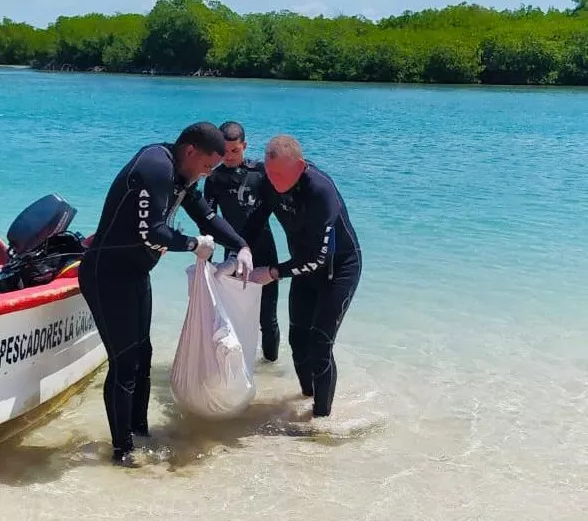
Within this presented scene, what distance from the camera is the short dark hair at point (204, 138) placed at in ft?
11.1

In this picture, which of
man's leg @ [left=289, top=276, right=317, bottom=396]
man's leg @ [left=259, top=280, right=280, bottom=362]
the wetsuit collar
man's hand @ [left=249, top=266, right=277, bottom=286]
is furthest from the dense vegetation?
the wetsuit collar

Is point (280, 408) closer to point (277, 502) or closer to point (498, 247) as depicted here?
point (277, 502)

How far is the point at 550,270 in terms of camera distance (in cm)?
824

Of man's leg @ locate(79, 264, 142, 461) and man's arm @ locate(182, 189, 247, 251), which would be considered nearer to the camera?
man's leg @ locate(79, 264, 142, 461)

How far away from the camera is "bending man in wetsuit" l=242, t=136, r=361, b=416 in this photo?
372cm

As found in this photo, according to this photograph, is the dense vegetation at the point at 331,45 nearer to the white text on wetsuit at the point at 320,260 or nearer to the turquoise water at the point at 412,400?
the turquoise water at the point at 412,400

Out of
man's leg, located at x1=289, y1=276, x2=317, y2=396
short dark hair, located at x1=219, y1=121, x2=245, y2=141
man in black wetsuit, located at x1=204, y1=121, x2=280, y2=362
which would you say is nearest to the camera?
man's leg, located at x1=289, y1=276, x2=317, y2=396

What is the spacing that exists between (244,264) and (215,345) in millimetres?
437

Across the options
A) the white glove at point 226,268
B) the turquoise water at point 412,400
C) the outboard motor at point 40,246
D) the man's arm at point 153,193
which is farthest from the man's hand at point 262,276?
the outboard motor at point 40,246

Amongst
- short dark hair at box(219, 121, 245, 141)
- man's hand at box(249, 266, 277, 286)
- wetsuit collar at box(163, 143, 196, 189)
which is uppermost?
short dark hair at box(219, 121, 245, 141)

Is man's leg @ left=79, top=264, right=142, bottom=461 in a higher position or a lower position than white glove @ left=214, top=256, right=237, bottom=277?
lower

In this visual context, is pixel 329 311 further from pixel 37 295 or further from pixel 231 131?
pixel 37 295

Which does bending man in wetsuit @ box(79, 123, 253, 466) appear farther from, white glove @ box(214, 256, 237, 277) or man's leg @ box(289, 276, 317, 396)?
man's leg @ box(289, 276, 317, 396)

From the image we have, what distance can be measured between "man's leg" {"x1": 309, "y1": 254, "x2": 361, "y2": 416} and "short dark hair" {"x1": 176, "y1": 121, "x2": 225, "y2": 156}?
985mm
